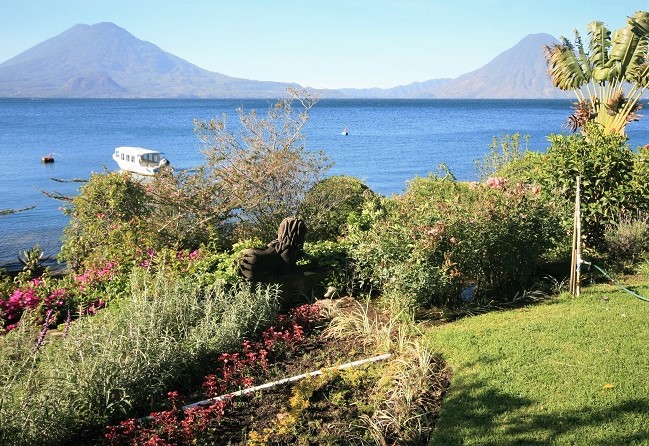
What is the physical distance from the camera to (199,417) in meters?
5.55

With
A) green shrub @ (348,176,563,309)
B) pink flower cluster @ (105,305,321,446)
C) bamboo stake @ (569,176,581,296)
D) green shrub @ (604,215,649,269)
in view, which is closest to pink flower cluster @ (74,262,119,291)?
pink flower cluster @ (105,305,321,446)

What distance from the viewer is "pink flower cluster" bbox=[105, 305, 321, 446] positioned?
532 centimetres

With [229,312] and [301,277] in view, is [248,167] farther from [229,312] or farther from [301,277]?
[229,312]

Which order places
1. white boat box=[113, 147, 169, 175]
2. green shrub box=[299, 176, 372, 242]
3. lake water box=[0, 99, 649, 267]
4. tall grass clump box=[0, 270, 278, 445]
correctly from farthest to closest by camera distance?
1. white boat box=[113, 147, 169, 175]
2. lake water box=[0, 99, 649, 267]
3. green shrub box=[299, 176, 372, 242]
4. tall grass clump box=[0, 270, 278, 445]

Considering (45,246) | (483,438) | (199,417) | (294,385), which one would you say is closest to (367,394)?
(294,385)

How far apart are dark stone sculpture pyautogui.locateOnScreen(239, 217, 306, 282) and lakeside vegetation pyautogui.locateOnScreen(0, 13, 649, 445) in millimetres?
230

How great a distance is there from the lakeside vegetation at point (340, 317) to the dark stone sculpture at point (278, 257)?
23 centimetres

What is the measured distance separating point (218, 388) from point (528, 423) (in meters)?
2.97

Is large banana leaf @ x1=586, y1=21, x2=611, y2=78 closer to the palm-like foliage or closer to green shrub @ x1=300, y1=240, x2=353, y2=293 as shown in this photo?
the palm-like foliage

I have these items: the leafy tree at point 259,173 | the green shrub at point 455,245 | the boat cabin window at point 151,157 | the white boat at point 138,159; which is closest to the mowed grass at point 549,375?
the green shrub at point 455,245

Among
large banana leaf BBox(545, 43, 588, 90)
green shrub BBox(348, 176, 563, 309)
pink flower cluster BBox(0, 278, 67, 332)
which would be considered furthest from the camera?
large banana leaf BBox(545, 43, 588, 90)

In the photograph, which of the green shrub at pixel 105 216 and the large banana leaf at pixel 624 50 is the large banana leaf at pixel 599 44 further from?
the green shrub at pixel 105 216

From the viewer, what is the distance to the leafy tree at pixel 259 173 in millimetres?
12492

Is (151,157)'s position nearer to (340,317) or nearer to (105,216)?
(105,216)
